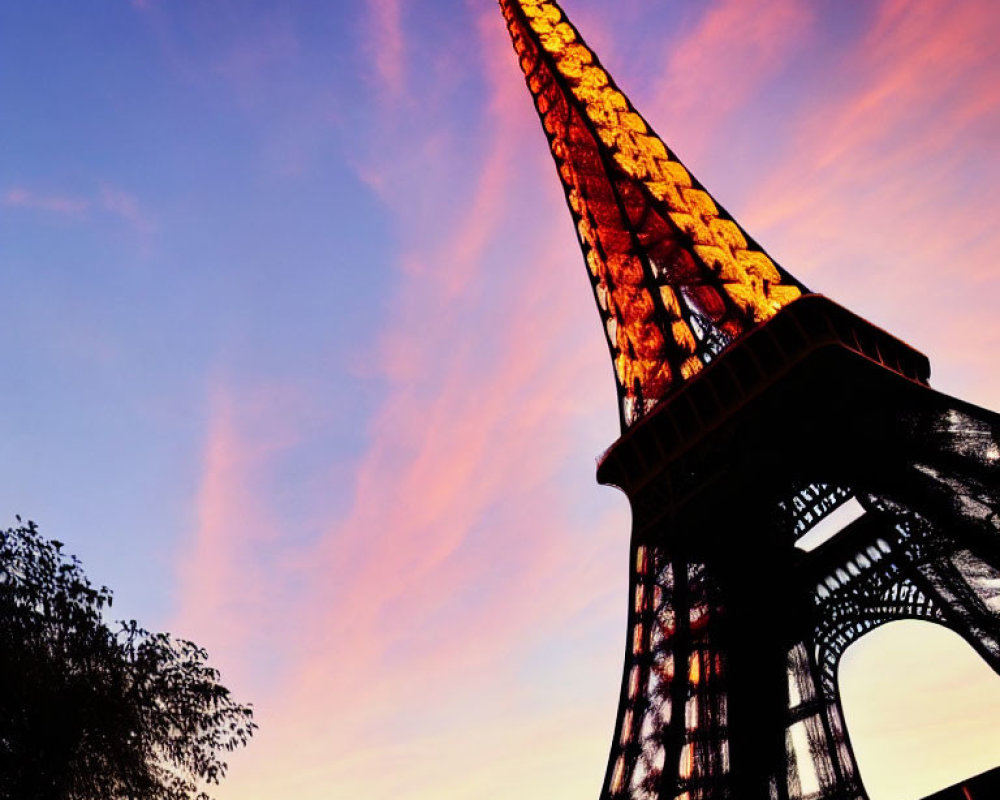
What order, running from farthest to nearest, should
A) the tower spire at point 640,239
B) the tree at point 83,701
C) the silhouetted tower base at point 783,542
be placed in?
1. the tower spire at point 640,239
2. the silhouetted tower base at point 783,542
3. the tree at point 83,701

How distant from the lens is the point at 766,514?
24.5m

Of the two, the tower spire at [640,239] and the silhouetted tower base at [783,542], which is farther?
the tower spire at [640,239]

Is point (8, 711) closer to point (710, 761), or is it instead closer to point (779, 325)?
point (710, 761)

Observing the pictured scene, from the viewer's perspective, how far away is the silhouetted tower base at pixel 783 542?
20.6 m

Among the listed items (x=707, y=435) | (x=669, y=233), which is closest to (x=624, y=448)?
(x=707, y=435)

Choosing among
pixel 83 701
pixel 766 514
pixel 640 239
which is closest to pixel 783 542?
pixel 766 514

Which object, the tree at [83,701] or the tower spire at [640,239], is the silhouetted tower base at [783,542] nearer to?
the tower spire at [640,239]

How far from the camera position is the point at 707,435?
22984 millimetres

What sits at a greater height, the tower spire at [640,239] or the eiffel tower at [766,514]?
the tower spire at [640,239]

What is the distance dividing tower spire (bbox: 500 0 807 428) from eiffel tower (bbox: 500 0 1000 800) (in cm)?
13

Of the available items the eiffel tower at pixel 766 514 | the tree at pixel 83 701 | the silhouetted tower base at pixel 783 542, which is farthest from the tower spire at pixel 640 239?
the tree at pixel 83 701

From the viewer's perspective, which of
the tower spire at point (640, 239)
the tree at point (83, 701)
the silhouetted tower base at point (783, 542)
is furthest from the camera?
the tower spire at point (640, 239)

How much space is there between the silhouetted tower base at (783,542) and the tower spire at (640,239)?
2986 mm

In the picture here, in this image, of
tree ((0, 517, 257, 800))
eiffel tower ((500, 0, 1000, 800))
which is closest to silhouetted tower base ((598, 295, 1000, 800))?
eiffel tower ((500, 0, 1000, 800))
